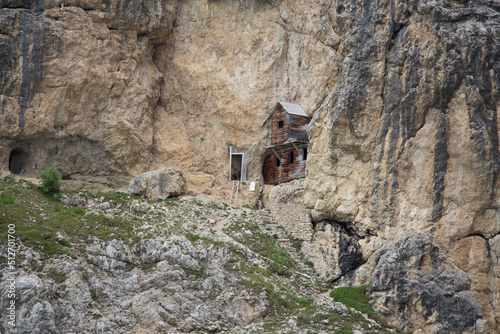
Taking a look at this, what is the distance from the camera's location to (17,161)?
38.4 m

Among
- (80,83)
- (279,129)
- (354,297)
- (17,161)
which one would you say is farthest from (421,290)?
(17,161)

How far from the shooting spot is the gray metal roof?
137 feet

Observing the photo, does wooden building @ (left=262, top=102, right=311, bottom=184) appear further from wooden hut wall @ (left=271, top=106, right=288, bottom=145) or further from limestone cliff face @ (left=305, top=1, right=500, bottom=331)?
limestone cliff face @ (left=305, top=1, right=500, bottom=331)

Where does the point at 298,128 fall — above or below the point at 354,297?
above

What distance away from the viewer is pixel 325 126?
37.3 metres

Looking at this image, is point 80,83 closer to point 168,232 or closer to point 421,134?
point 168,232

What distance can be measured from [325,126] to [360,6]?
28.2 ft

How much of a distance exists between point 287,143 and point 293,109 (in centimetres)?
303

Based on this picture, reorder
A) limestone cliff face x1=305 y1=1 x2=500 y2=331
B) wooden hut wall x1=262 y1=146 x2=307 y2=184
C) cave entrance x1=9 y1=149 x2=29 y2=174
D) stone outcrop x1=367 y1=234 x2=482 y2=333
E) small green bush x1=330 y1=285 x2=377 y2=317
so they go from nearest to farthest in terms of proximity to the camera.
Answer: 1. stone outcrop x1=367 y1=234 x2=482 y2=333
2. small green bush x1=330 y1=285 x2=377 y2=317
3. limestone cliff face x1=305 y1=1 x2=500 y2=331
4. cave entrance x1=9 y1=149 x2=29 y2=174
5. wooden hut wall x1=262 y1=146 x2=307 y2=184

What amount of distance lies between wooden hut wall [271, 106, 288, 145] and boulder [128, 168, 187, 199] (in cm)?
938

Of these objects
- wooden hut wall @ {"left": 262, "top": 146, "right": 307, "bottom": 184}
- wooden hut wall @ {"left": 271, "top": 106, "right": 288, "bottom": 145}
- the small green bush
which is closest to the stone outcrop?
the small green bush

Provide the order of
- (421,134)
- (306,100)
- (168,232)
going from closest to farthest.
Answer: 1. (168,232)
2. (421,134)
3. (306,100)

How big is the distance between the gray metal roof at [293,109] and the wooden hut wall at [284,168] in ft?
9.01

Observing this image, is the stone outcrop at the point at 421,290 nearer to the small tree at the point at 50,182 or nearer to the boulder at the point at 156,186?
the boulder at the point at 156,186
